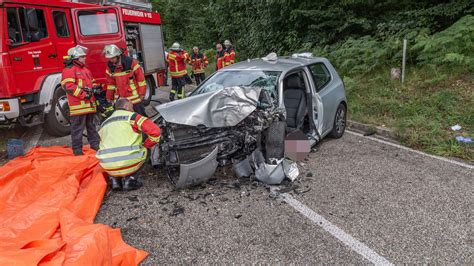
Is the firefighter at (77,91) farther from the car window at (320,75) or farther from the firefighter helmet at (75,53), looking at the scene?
the car window at (320,75)

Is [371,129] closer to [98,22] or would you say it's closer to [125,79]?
[125,79]

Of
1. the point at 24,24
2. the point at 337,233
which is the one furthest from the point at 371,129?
the point at 24,24

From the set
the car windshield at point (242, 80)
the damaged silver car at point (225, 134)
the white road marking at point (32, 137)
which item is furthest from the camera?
the white road marking at point (32, 137)

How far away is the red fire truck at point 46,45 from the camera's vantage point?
236 inches

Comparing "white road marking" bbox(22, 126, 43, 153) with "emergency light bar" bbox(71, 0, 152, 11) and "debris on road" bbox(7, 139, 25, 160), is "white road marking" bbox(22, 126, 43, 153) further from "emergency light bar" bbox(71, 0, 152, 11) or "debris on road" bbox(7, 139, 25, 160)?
"emergency light bar" bbox(71, 0, 152, 11)

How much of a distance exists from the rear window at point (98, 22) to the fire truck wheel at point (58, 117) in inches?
67.4

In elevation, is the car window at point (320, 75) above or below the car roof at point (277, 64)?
below

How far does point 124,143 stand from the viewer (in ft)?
12.9

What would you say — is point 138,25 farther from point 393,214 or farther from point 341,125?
point 393,214

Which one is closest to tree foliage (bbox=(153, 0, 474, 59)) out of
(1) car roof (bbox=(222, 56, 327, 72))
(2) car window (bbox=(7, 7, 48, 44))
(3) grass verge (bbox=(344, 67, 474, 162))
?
(3) grass verge (bbox=(344, 67, 474, 162))

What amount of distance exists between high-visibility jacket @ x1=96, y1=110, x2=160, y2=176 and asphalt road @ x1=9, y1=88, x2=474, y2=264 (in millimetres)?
362

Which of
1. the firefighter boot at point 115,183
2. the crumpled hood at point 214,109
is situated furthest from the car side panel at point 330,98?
the firefighter boot at point 115,183

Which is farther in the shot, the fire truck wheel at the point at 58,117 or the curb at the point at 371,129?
the fire truck wheel at the point at 58,117

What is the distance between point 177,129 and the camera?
409cm
